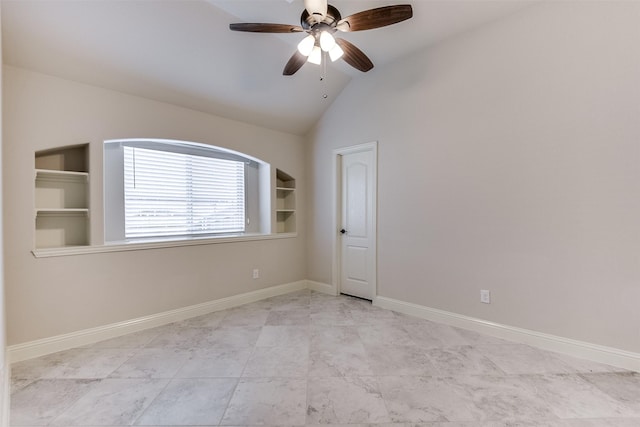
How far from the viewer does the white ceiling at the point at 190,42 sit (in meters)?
2.24

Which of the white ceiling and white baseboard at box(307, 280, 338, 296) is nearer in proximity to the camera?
the white ceiling

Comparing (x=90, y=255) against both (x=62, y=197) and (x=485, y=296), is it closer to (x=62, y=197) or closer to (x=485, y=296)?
(x=62, y=197)

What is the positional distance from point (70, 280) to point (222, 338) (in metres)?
1.49

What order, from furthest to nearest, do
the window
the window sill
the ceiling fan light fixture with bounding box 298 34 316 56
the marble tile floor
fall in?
the window
the window sill
the ceiling fan light fixture with bounding box 298 34 316 56
the marble tile floor

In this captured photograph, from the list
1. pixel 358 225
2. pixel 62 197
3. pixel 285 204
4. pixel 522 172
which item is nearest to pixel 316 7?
pixel 522 172

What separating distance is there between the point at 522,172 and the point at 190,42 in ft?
11.0

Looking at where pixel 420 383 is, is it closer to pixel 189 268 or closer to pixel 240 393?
pixel 240 393

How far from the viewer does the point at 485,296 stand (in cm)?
286

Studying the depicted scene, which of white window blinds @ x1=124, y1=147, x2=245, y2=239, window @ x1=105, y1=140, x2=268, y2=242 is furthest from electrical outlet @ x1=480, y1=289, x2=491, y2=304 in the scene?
white window blinds @ x1=124, y1=147, x2=245, y2=239

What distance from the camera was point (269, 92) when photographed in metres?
3.56

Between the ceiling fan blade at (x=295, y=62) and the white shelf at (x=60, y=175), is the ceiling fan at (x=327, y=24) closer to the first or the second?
the ceiling fan blade at (x=295, y=62)

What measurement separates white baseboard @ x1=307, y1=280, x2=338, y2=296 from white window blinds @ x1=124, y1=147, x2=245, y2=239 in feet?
4.72

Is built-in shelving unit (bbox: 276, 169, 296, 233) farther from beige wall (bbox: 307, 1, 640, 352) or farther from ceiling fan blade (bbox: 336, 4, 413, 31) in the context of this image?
ceiling fan blade (bbox: 336, 4, 413, 31)

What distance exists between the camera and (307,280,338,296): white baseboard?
4.27 meters
